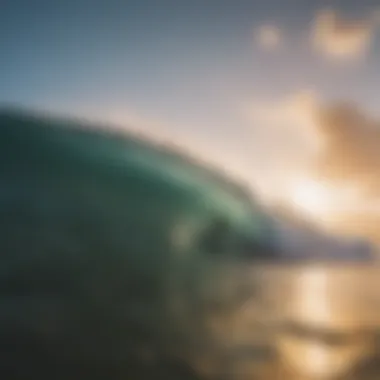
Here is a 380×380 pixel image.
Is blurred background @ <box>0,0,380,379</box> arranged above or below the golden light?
above

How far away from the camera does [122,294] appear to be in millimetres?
1258

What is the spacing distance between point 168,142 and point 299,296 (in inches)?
16.3

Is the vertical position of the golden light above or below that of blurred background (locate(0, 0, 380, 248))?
below

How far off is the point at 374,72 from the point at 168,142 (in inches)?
17.9

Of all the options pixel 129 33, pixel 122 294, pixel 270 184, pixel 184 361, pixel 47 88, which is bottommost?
pixel 184 361

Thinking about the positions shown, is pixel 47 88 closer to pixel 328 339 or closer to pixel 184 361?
pixel 184 361

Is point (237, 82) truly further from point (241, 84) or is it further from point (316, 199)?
point (316, 199)

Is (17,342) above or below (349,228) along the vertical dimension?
below

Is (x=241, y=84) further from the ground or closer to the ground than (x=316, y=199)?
further from the ground

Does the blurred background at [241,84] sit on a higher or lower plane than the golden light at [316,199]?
higher

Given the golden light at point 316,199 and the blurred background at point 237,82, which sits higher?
the blurred background at point 237,82

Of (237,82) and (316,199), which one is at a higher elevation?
(237,82)

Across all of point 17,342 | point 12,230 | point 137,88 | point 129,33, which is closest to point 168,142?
point 137,88

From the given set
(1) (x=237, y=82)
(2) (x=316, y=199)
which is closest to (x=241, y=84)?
(1) (x=237, y=82)
